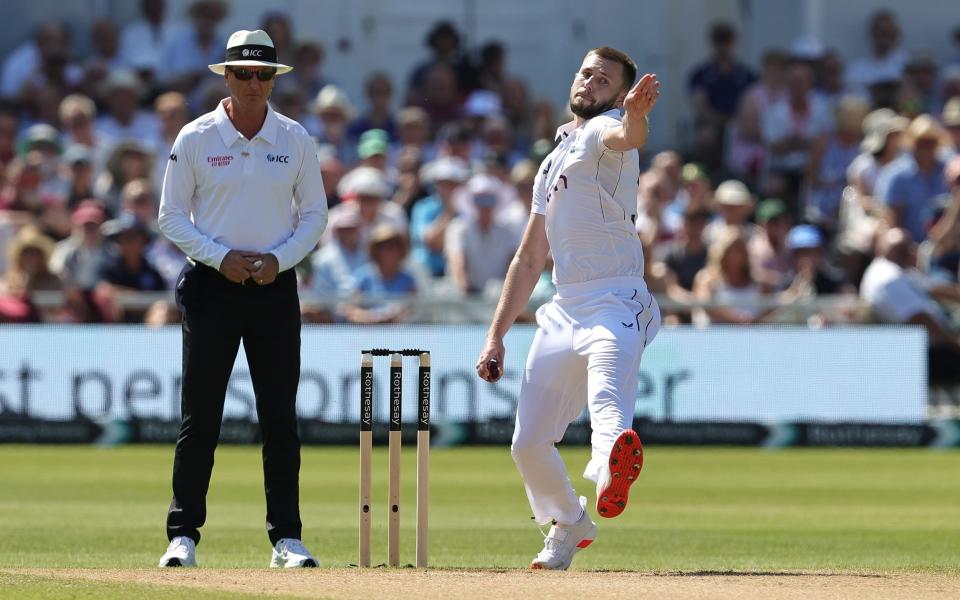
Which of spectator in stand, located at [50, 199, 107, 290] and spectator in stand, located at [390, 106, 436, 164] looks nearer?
spectator in stand, located at [50, 199, 107, 290]

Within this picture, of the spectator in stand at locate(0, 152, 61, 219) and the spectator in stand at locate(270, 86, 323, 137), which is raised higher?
the spectator in stand at locate(270, 86, 323, 137)

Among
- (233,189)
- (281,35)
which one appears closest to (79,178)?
(281,35)

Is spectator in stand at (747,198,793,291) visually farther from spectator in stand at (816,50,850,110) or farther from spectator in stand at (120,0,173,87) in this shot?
spectator in stand at (120,0,173,87)

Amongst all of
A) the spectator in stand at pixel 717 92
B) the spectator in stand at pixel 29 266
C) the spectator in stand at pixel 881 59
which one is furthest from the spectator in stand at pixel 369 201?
the spectator in stand at pixel 881 59

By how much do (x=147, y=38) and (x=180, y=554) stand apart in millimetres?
14832

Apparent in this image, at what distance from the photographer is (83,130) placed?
19500 mm

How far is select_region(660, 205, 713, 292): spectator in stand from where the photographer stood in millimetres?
17812

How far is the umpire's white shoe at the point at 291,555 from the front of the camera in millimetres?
8250

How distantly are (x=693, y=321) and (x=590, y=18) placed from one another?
27.6ft

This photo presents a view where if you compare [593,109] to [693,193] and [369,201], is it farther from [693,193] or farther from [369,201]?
[693,193]

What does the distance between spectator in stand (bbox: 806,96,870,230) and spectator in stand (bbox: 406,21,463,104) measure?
15.0 ft

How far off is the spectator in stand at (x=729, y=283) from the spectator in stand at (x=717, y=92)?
16.2 feet

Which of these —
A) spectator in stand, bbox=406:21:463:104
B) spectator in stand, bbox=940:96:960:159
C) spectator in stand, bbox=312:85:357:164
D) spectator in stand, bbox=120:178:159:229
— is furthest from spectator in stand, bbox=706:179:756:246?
spectator in stand, bbox=120:178:159:229

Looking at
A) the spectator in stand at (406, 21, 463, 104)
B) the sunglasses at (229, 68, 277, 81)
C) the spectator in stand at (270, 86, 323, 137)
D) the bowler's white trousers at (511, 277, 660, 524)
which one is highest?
the spectator in stand at (406, 21, 463, 104)
